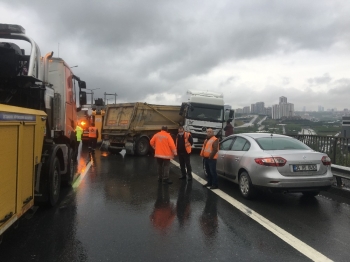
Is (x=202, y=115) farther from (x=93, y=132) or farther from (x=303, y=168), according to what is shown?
(x=303, y=168)

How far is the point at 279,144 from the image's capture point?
7262mm

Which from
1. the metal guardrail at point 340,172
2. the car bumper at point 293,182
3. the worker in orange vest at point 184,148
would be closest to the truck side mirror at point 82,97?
the worker in orange vest at point 184,148

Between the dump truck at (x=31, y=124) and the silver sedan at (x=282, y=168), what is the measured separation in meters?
3.90

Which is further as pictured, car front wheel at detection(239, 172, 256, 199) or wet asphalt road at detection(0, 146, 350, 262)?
car front wheel at detection(239, 172, 256, 199)

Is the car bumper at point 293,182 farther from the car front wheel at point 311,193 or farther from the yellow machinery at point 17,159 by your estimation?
the yellow machinery at point 17,159

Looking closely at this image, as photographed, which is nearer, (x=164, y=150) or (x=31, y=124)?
(x=31, y=124)

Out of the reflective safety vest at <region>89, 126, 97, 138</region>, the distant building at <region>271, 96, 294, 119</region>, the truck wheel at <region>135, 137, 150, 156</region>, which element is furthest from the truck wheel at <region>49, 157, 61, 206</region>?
the distant building at <region>271, 96, 294, 119</region>

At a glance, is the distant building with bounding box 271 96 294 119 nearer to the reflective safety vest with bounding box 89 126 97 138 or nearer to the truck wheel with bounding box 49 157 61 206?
the reflective safety vest with bounding box 89 126 97 138

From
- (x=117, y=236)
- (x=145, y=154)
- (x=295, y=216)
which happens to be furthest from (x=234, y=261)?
(x=145, y=154)

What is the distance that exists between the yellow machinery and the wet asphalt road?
619 mm

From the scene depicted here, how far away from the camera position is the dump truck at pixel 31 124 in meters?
3.84

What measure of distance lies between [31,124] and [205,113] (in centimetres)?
1364

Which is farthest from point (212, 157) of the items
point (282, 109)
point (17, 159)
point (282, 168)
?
point (282, 109)

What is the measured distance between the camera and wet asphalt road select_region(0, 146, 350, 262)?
420 cm
